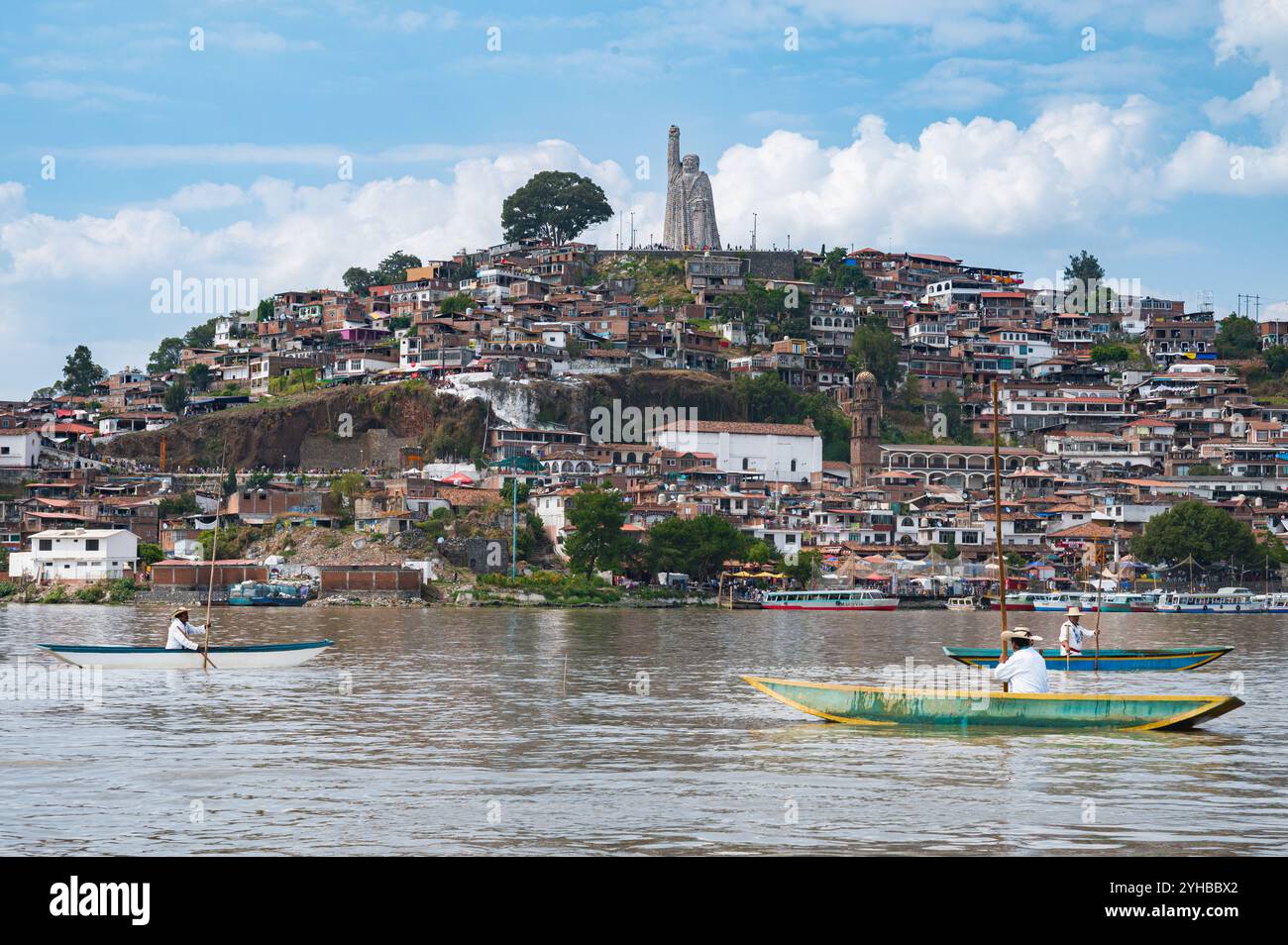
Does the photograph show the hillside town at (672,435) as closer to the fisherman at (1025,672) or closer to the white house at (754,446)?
the white house at (754,446)

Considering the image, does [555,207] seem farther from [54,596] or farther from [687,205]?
[54,596]

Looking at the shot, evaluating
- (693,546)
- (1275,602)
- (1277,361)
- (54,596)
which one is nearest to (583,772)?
(693,546)

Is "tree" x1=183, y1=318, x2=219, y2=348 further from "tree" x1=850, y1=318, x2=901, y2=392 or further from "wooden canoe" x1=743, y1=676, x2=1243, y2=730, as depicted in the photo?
"wooden canoe" x1=743, y1=676, x2=1243, y2=730

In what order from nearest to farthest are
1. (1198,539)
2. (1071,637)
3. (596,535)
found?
1. (1071,637)
2. (596,535)
3. (1198,539)

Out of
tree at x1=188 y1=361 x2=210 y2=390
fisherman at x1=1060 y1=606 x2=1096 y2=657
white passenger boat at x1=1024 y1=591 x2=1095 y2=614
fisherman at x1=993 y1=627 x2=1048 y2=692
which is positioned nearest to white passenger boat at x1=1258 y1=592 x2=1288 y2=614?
white passenger boat at x1=1024 y1=591 x2=1095 y2=614

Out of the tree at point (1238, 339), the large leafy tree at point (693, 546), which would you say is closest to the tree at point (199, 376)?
the large leafy tree at point (693, 546)
